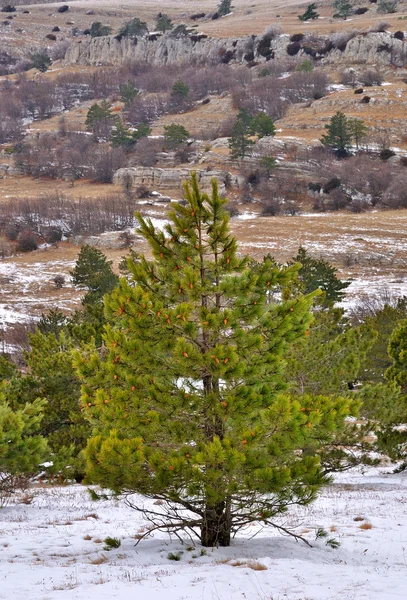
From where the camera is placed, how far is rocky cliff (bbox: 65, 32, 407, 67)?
3877 inches

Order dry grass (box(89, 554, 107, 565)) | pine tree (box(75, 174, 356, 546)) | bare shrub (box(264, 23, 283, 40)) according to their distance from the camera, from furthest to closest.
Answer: bare shrub (box(264, 23, 283, 40)), dry grass (box(89, 554, 107, 565)), pine tree (box(75, 174, 356, 546))

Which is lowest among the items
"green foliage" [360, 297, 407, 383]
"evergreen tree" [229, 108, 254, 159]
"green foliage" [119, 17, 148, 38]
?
"green foliage" [360, 297, 407, 383]

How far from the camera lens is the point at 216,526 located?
23.5 feet

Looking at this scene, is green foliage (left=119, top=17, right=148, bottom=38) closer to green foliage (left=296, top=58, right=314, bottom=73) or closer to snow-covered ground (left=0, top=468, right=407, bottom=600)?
green foliage (left=296, top=58, right=314, bottom=73)

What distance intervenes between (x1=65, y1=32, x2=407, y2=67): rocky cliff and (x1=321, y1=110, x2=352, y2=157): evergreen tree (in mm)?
30724

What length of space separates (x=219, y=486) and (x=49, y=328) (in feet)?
70.1

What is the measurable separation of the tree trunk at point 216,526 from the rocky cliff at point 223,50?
10265 cm

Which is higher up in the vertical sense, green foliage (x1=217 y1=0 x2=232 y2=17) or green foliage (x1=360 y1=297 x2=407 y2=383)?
green foliage (x1=217 y1=0 x2=232 y2=17)

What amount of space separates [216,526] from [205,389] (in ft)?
5.53

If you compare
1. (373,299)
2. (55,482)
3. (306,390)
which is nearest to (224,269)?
(306,390)

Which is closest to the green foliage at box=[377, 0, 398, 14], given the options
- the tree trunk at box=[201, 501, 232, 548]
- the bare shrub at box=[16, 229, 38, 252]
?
the bare shrub at box=[16, 229, 38, 252]

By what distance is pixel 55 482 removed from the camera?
14750 mm

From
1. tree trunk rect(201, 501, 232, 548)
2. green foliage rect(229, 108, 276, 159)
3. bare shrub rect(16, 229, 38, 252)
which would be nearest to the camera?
tree trunk rect(201, 501, 232, 548)

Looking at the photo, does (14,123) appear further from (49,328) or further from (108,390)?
(108,390)
